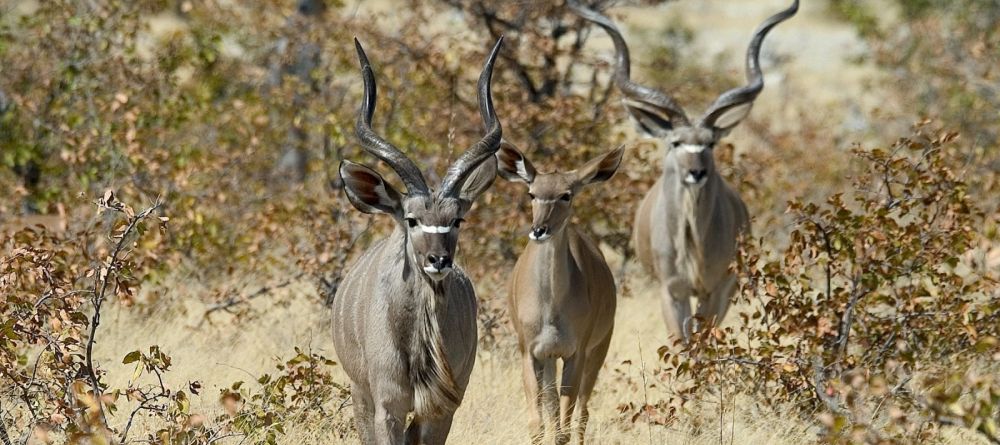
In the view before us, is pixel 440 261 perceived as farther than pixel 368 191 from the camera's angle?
No

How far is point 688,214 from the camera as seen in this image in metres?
9.24

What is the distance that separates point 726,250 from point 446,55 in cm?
288

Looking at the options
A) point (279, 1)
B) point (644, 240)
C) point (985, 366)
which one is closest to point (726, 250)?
point (644, 240)

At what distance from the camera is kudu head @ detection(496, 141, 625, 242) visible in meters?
6.82

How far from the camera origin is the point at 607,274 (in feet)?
24.2

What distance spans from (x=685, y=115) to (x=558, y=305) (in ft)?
9.81

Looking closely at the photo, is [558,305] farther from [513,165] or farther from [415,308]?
[415,308]

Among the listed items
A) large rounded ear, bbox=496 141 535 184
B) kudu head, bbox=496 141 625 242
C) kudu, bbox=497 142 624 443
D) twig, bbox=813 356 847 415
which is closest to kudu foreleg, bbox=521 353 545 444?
kudu, bbox=497 142 624 443

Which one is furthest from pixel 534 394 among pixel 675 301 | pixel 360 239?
pixel 360 239

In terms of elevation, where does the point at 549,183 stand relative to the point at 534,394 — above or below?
above

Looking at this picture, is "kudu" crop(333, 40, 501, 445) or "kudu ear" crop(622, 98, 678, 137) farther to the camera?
"kudu ear" crop(622, 98, 678, 137)

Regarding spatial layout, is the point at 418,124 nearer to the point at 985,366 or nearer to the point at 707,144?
the point at 707,144

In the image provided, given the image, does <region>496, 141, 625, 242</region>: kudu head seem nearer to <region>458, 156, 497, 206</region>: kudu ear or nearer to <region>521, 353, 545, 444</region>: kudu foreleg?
<region>521, 353, 545, 444</region>: kudu foreleg

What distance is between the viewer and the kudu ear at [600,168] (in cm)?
715
